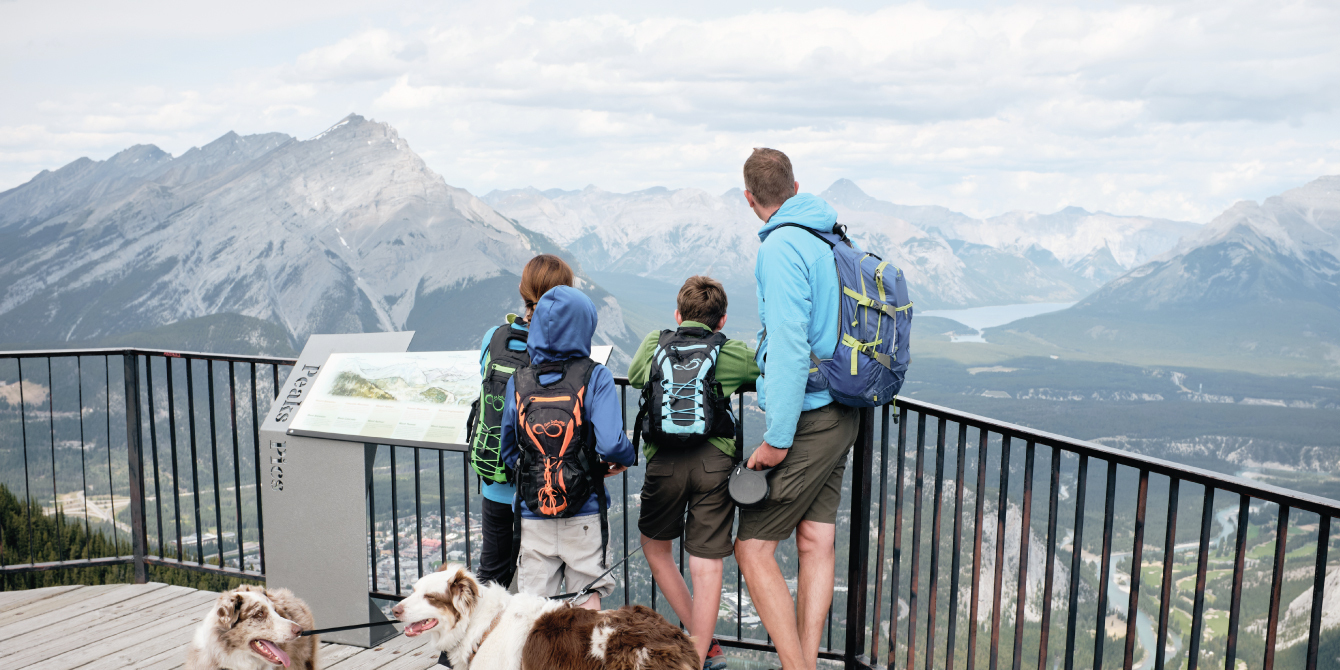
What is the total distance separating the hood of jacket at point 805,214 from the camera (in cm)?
267

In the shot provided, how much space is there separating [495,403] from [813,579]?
131cm

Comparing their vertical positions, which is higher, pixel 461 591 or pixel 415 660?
pixel 461 591

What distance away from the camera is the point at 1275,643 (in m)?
1.98

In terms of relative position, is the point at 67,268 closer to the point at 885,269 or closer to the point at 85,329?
the point at 85,329

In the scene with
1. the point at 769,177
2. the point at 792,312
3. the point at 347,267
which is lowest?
the point at 347,267

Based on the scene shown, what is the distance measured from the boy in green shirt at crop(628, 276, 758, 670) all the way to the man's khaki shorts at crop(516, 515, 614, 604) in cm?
24

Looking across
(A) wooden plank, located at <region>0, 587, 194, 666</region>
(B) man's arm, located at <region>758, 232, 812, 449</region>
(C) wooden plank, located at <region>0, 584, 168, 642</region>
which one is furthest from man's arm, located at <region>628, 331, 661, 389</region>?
(C) wooden plank, located at <region>0, 584, 168, 642</region>

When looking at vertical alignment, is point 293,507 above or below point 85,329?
above

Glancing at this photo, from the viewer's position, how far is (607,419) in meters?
2.63

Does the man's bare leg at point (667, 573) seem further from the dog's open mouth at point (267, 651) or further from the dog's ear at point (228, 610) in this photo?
the dog's ear at point (228, 610)

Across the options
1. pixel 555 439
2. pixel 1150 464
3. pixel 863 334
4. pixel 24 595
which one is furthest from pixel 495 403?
pixel 24 595

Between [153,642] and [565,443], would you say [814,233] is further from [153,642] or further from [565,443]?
[153,642]

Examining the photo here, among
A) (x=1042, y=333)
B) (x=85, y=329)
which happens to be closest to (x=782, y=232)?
(x=85, y=329)

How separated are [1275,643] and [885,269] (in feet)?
4.73
